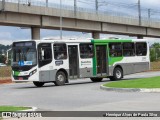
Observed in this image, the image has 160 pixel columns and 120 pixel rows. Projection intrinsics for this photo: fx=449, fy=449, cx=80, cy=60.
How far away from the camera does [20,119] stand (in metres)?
12.1

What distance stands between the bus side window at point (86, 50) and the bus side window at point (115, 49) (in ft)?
6.20

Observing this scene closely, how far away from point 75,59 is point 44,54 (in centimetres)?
282

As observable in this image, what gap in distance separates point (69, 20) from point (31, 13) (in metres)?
9.14

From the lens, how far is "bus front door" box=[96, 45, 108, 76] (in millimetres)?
31859

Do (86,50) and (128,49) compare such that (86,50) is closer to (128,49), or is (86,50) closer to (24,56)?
(128,49)

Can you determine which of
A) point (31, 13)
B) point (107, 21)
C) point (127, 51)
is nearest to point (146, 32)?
point (107, 21)

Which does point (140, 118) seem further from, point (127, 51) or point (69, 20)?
point (69, 20)

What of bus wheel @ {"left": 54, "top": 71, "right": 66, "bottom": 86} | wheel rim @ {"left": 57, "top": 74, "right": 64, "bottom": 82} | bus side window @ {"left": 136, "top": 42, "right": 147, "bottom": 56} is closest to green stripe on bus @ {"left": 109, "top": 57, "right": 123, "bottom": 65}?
bus side window @ {"left": 136, "top": 42, "right": 147, "bottom": 56}

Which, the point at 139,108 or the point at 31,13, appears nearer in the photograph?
the point at 139,108

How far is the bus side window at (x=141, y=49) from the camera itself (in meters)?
34.6

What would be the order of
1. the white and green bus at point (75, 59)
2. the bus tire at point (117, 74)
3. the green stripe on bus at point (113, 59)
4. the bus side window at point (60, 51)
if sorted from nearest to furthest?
the white and green bus at point (75, 59), the bus side window at point (60, 51), the green stripe on bus at point (113, 59), the bus tire at point (117, 74)

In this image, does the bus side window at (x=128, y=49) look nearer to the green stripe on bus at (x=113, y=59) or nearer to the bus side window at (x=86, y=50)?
the green stripe on bus at (x=113, y=59)

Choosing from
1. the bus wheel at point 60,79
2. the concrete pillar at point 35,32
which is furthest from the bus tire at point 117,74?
the concrete pillar at point 35,32

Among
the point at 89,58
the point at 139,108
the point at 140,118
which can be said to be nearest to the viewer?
the point at 140,118
